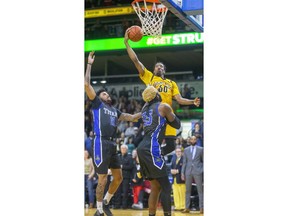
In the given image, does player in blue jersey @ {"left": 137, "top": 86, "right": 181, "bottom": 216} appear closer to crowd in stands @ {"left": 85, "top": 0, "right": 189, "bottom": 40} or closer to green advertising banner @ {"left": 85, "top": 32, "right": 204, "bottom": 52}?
green advertising banner @ {"left": 85, "top": 32, "right": 204, "bottom": 52}

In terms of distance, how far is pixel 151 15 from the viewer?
6.61 m

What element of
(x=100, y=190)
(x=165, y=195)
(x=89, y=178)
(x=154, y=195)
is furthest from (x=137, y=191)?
(x=165, y=195)

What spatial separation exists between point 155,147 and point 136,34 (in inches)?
53.9

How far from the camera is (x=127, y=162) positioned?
8062 millimetres

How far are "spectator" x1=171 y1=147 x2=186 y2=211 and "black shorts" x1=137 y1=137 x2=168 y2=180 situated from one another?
160 cm

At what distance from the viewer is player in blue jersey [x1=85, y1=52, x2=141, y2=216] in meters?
6.67

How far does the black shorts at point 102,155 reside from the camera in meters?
6.66

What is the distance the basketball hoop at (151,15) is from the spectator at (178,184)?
2.33 metres
